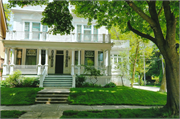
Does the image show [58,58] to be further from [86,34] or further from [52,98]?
[52,98]

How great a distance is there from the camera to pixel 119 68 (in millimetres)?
17062

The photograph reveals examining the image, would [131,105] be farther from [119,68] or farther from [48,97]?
[119,68]

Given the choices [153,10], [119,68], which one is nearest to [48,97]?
[153,10]

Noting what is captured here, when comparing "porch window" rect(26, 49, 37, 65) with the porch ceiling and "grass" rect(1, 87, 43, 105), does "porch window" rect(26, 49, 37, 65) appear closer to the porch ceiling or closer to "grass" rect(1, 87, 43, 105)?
the porch ceiling

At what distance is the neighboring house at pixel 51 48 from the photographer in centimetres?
1427

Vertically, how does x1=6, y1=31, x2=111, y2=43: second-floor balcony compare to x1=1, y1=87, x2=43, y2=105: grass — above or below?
above

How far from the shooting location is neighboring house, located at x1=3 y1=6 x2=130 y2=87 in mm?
14273

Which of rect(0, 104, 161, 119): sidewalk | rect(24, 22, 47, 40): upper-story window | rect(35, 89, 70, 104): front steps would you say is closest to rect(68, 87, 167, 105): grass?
rect(35, 89, 70, 104): front steps

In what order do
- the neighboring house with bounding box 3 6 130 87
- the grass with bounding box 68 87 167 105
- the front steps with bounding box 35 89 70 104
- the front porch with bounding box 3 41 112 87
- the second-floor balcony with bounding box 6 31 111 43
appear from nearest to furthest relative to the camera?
the grass with bounding box 68 87 167 105 → the front steps with bounding box 35 89 70 104 → the neighboring house with bounding box 3 6 130 87 → the second-floor balcony with bounding box 6 31 111 43 → the front porch with bounding box 3 41 112 87

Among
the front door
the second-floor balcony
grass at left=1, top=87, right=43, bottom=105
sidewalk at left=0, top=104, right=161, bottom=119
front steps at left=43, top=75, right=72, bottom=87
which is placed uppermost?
the second-floor balcony

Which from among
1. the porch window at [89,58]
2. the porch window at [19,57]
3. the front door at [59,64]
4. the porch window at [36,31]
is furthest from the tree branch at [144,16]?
the porch window at [19,57]

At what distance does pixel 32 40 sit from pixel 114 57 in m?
10.8

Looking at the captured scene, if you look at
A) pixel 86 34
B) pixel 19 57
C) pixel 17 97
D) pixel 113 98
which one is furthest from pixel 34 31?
pixel 113 98

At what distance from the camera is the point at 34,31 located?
50.8ft
